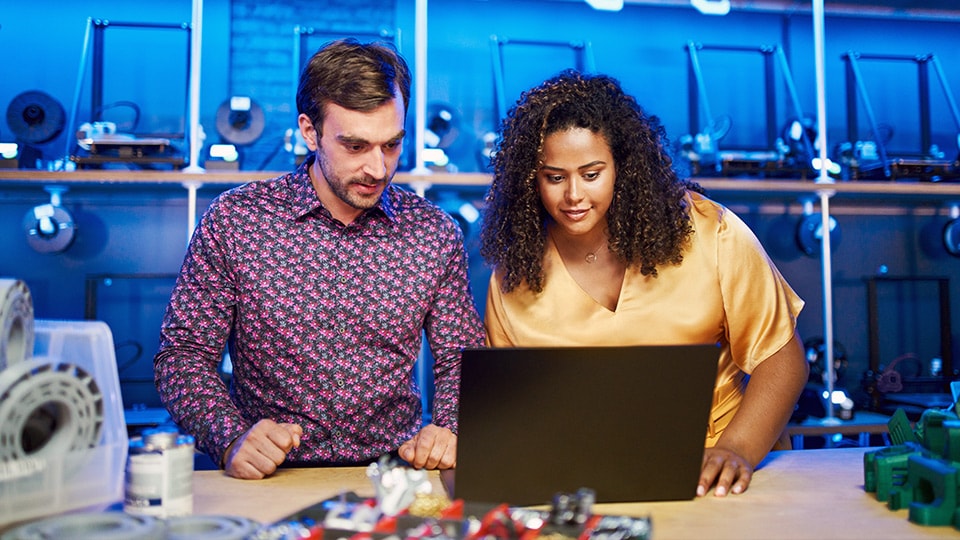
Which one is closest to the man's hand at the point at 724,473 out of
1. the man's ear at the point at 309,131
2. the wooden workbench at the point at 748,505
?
the wooden workbench at the point at 748,505

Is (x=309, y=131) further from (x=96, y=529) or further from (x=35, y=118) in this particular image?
(x=35, y=118)

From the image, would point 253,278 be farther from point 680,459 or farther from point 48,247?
point 48,247

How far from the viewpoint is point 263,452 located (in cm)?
134

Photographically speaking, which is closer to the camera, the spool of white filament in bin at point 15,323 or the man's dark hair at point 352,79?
the spool of white filament in bin at point 15,323

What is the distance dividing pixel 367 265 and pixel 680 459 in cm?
86

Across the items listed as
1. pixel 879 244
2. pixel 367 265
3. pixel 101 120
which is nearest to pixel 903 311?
pixel 879 244

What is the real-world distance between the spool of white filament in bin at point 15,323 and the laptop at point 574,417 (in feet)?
1.66

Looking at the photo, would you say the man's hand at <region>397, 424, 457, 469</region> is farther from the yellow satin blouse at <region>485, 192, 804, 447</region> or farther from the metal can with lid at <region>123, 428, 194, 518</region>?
the metal can with lid at <region>123, 428, 194, 518</region>

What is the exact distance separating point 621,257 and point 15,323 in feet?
3.86

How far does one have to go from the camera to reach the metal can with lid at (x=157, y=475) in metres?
0.94

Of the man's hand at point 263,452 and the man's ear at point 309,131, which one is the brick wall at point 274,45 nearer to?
the man's ear at point 309,131

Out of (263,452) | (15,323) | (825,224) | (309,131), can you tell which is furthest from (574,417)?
(825,224)

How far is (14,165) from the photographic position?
3162mm

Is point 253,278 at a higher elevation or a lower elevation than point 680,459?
higher
